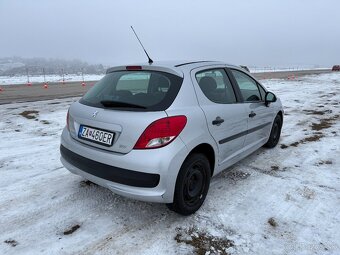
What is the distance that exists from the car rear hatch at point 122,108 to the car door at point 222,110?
15.8 inches

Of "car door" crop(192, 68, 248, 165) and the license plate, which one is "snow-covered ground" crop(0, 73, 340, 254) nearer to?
"car door" crop(192, 68, 248, 165)

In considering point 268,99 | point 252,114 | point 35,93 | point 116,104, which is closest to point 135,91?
point 116,104

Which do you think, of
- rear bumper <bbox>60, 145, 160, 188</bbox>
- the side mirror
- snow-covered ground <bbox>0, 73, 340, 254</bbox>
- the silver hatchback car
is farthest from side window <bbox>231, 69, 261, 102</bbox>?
rear bumper <bbox>60, 145, 160, 188</bbox>

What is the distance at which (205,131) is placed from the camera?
127 inches

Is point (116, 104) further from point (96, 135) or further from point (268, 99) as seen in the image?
point (268, 99)

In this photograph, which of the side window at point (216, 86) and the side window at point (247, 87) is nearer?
the side window at point (216, 86)

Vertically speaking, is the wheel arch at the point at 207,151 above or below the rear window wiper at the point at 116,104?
below

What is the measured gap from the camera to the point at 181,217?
3.26 m

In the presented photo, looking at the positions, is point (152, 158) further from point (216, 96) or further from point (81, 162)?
point (216, 96)

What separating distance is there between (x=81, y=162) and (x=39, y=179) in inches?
51.7

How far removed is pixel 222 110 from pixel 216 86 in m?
0.36

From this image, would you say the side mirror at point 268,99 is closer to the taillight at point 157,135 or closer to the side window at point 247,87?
the side window at point 247,87

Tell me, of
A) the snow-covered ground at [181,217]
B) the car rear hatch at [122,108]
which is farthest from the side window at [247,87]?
the car rear hatch at [122,108]

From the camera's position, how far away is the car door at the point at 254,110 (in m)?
4.27
